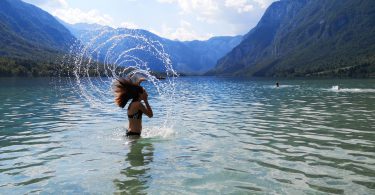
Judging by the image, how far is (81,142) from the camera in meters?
23.4

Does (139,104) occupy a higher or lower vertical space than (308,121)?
higher

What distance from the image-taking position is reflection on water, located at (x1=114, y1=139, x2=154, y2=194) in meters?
13.9

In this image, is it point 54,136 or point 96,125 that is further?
point 96,125

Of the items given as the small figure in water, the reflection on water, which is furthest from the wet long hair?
the reflection on water

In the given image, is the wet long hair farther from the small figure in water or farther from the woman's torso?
the woman's torso

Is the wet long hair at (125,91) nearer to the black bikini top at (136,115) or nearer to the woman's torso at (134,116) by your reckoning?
the woman's torso at (134,116)

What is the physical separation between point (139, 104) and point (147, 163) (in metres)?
4.55

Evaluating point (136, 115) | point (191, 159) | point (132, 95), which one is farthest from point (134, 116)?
point (191, 159)

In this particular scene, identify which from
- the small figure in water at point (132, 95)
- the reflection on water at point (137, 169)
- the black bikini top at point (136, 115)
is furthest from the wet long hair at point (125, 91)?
the reflection on water at point (137, 169)

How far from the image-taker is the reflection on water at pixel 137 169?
13891 mm

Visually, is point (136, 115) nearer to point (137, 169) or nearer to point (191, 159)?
point (191, 159)

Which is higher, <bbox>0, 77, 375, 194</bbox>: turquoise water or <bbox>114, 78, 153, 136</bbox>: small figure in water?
<bbox>114, 78, 153, 136</bbox>: small figure in water

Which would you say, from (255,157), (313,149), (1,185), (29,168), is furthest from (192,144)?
(1,185)

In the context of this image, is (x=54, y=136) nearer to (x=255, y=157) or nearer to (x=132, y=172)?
(x=132, y=172)
